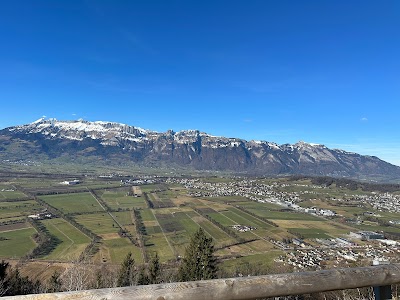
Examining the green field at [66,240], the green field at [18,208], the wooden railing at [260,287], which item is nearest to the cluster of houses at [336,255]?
the green field at [66,240]

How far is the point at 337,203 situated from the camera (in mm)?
133750

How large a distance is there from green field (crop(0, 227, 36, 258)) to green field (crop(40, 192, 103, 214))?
79.7 ft

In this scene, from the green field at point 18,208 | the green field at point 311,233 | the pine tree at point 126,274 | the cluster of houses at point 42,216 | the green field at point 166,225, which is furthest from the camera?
the green field at point 18,208

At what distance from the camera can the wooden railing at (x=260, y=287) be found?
1.98m

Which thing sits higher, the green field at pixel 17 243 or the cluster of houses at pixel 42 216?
the cluster of houses at pixel 42 216

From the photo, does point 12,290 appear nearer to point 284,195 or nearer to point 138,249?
point 138,249

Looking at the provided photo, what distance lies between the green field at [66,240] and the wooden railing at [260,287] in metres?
58.6

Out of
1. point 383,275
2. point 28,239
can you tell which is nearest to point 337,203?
point 28,239

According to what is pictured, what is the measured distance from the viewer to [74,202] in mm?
112500

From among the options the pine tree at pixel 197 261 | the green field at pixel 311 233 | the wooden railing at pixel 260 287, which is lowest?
the green field at pixel 311 233

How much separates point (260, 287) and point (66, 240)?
73289 mm

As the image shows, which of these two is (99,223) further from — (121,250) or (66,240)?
(121,250)

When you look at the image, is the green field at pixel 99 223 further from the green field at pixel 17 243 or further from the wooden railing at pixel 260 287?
the wooden railing at pixel 260 287

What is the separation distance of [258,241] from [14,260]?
164 feet
